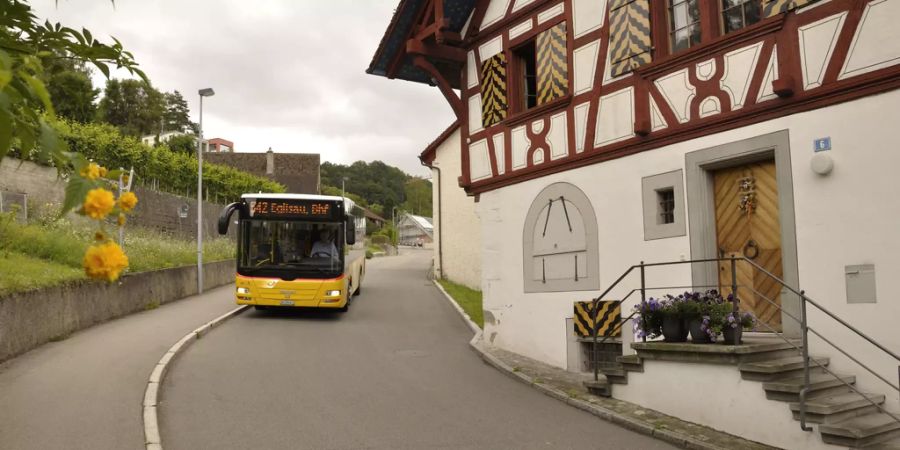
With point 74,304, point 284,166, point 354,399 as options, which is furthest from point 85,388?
point 284,166

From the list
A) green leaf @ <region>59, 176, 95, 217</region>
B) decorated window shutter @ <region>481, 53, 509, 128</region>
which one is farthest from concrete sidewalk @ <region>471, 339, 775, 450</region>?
green leaf @ <region>59, 176, 95, 217</region>

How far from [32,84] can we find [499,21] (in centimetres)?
1216

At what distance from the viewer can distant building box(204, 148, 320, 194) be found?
2820 inches

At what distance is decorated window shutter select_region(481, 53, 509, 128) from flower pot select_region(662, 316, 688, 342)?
603 centimetres

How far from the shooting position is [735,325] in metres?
7.41

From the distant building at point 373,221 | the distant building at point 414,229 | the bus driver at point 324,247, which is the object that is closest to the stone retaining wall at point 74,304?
the bus driver at point 324,247

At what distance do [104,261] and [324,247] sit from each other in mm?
15268

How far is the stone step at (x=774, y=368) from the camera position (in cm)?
692

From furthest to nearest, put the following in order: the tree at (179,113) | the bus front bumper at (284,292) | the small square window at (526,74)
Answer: the tree at (179,113)
the bus front bumper at (284,292)
the small square window at (526,74)

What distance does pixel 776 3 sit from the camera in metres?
8.27

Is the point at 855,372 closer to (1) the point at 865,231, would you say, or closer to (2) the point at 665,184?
(1) the point at 865,231

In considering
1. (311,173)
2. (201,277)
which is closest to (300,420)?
(201,277)

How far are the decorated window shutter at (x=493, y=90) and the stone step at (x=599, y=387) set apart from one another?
5.62 metres

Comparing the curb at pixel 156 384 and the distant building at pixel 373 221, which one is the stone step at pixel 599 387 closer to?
the curb at pixel 156 384
